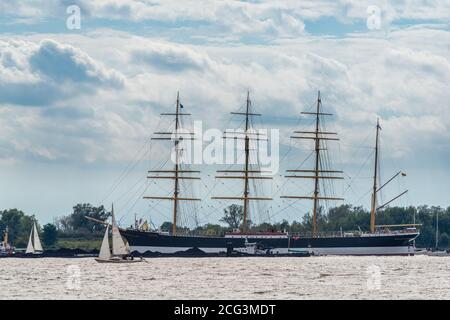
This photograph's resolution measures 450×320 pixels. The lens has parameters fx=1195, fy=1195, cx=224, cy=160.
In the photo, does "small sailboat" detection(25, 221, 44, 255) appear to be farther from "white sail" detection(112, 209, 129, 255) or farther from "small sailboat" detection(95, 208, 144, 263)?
"white sail" detection(112, 209, 129, 255)

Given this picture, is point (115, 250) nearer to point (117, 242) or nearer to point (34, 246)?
point (117, 242)

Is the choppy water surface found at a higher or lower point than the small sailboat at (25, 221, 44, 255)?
lower

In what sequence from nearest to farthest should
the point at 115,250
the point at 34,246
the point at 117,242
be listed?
the point at 117,242 → the point at 115,250 → the point at 34,246

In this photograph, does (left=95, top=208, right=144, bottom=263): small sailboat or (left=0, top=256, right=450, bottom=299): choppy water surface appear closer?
(left=0, top=256, right=450, bottom=299): choppy water surface

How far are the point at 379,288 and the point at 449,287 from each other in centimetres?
625

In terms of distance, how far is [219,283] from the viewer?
3920 inches

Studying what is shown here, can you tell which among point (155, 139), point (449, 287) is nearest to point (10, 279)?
point (449, 287)

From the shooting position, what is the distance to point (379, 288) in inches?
3703

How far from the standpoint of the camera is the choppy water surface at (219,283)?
86.6m

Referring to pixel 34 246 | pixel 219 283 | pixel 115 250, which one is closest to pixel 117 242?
pixel 115 250

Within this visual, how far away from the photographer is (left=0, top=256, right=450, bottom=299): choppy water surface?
284 ft

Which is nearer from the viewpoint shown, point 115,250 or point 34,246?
point 115,250

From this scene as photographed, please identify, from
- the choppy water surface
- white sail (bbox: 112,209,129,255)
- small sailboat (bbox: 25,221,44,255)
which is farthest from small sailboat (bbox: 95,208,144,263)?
small sailboat (bbox: 25,221,44,255)
